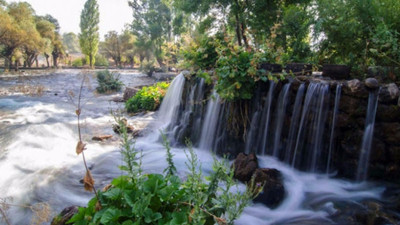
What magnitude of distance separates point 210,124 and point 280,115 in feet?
6.07

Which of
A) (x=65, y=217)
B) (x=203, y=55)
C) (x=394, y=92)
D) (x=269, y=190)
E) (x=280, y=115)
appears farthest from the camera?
(x=203, y=55)

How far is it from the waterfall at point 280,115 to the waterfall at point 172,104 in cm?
376

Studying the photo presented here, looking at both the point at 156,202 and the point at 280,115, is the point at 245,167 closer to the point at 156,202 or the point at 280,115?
the point at 280,115

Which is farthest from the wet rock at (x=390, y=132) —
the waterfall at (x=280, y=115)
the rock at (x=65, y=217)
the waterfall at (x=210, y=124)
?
the rock at (x=65, y=217)

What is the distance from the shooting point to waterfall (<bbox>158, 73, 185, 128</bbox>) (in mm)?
8766

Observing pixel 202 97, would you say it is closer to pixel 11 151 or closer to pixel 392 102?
pixel 392 102

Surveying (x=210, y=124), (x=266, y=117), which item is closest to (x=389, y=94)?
(x=266, y=117)

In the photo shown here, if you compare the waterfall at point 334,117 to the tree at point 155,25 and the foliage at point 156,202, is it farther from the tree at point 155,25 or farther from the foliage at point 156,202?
the tree at point 155,25

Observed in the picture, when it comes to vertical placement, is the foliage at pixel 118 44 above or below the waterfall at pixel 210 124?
above

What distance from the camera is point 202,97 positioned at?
24.3 feet

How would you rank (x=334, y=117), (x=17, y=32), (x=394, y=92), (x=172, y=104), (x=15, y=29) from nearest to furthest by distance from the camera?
(x=394, y=92) → (x=334, y=117) → (x=172, y=104) → (x=15, y=29) → (x=17, y=32)

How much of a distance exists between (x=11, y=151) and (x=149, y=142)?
10.8 ft

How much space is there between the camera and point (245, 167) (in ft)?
15.6

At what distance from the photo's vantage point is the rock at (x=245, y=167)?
15.2ft
